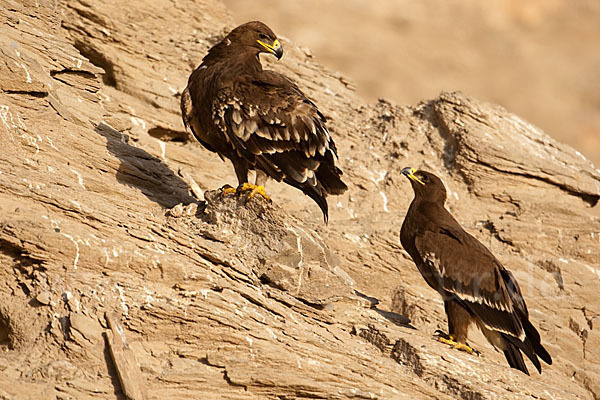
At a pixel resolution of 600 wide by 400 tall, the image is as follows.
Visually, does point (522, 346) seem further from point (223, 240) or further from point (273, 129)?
point (273, 129)

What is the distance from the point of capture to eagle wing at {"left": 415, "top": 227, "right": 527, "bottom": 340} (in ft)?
27.5

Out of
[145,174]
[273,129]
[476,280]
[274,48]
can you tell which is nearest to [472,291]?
[476,280]

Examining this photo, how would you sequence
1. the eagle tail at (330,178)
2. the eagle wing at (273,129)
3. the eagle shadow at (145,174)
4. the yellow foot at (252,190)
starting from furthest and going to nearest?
the eagle shadow at (145,174) → the eagle tail at (330,178) → the eagle wing at (273,129) → the yellow foot at (252,190)

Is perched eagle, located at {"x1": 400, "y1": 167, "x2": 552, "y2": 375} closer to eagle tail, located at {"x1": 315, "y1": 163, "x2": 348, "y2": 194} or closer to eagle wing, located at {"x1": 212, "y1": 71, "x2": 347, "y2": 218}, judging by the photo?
eagle tail, located at {"x1": 315, "y1": 163, "x2": 348, "y2": 194}

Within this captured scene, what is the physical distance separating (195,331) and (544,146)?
304 inches

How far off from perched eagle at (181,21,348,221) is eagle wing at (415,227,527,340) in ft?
4.22

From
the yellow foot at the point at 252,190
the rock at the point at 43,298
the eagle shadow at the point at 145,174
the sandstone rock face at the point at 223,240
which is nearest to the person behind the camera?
the rock at the point at 43,298

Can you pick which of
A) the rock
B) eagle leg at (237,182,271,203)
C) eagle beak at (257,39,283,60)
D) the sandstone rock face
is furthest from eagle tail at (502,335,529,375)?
the rock

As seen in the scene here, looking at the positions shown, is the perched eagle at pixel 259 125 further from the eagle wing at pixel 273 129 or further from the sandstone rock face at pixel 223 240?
the sandstone rock face at pixel 223 240

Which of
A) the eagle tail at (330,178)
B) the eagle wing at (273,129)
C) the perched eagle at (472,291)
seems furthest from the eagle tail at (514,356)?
the eagle wing at (273,129)

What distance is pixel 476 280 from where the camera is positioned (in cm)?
848

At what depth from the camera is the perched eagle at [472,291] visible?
8.30m

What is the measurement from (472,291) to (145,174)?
12.5ft

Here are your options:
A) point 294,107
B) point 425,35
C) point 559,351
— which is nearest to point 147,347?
point 294,107
